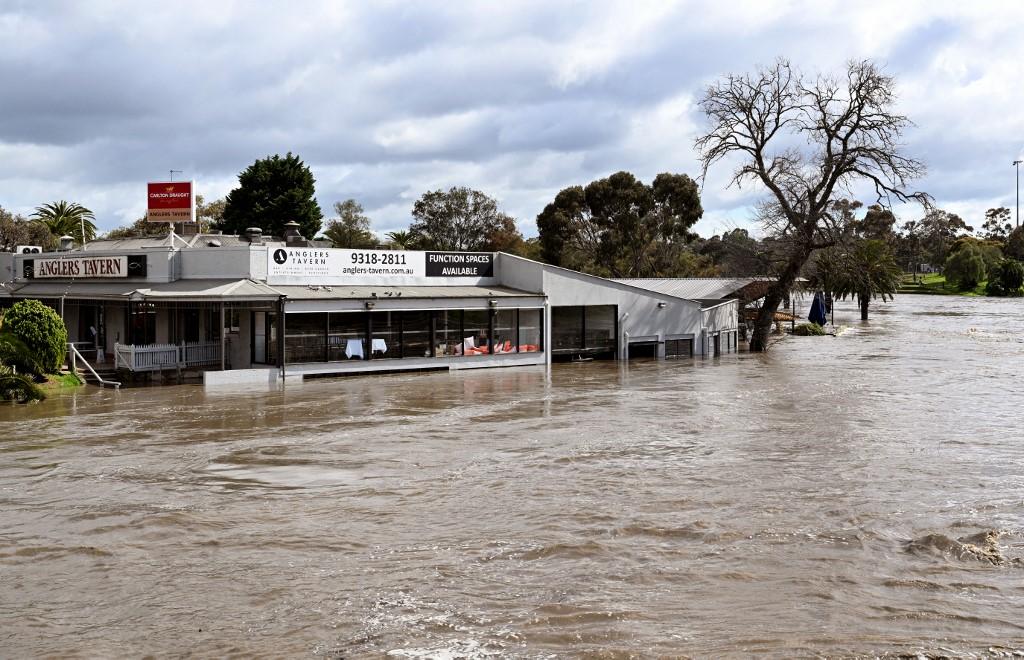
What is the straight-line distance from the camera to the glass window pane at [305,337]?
29.5 meters

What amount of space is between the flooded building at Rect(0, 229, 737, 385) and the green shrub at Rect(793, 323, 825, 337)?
20.0m

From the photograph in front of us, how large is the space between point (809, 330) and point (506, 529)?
47.5 metres

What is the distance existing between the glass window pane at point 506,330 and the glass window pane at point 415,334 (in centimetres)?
328

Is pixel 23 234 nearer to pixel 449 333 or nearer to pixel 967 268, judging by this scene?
pixel 449 333

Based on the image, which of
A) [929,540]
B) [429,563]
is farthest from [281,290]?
[929,540]

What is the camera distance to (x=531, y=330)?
3569 cm

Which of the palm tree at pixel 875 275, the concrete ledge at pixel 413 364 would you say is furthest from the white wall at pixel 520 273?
the palm tree at pixel 875 275

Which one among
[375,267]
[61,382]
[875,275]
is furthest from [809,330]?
[61,382]

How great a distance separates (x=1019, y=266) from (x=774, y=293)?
280 ft

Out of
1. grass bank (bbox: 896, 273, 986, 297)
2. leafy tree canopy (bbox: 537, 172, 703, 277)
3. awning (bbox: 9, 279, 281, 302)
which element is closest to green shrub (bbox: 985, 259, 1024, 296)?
grass bank (bbox: 896, 273, 986, 297)

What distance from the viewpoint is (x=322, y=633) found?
879 cm

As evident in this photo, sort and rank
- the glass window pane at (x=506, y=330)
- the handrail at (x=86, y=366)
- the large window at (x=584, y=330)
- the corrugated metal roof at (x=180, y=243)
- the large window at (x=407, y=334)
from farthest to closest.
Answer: the large window at (x=584, y=330) < the glass window pane at (x=506, y=330) < the corrugated metal roof at (x=180, y=243) < the large window at (x=407, y=334) < the handrail at (x=86, y=366)

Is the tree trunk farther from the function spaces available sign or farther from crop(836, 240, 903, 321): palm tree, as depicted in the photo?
crop(836, 240, 903, 321): palm tree

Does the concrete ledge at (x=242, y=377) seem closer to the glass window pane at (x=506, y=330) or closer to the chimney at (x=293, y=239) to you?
the chimney at (x=293, y=239)
